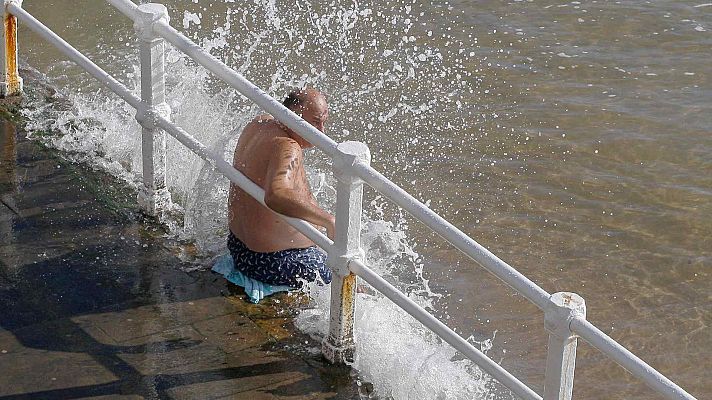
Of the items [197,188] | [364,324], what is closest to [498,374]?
[364,324]

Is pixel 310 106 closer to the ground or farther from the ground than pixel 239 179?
farther from the ground

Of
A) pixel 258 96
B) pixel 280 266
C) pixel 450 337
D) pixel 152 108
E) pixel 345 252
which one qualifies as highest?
pixel 258 96

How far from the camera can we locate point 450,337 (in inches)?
185

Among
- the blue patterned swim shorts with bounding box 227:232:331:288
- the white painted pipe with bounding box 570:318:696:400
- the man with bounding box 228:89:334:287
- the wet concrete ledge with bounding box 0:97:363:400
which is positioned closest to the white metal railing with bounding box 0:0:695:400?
the white painted pipe with bounding box 570:318:696:400

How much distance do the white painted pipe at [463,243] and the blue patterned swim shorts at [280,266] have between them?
1.00 meters

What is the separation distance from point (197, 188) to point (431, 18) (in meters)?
5.79

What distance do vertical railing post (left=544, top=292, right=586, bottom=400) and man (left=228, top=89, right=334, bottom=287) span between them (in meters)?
1.48

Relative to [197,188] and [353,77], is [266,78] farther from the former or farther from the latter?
[197,188]

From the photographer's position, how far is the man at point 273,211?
557 centimetres

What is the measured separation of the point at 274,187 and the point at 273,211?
0.13m

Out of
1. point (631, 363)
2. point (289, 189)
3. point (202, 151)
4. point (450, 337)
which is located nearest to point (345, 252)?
point (289, 189)

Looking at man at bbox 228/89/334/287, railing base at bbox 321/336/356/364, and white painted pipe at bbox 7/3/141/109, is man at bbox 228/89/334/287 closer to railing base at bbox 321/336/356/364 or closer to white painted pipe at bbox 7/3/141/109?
railing base at bbox 321/336/356/364

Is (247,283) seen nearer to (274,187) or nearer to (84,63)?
(274,187)

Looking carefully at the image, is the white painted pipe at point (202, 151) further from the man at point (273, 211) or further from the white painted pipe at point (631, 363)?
the white painted pipe at point (631, 363)
